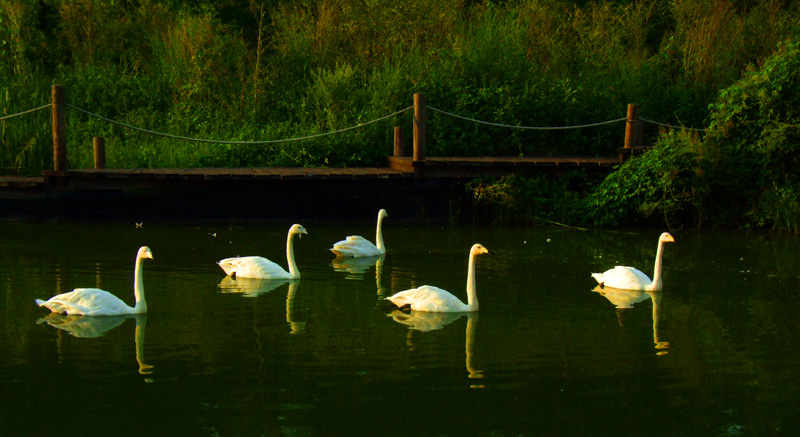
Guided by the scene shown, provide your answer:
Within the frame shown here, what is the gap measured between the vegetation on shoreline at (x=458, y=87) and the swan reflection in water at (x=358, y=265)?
4031 mm

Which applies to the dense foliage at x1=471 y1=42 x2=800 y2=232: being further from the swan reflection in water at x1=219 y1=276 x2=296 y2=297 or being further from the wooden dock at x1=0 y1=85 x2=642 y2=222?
the swan reflection in water at x1=219 y1=276 x2=296 y2=297

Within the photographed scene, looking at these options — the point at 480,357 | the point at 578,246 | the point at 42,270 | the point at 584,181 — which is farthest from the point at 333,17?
the point at 480,357

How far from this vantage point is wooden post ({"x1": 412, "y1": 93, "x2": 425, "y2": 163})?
1728cm

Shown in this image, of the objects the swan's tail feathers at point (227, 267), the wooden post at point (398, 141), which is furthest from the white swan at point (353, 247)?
the wooden post at point (398, 141)

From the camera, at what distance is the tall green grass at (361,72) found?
1906 cm

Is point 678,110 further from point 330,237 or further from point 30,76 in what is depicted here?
point 30,76

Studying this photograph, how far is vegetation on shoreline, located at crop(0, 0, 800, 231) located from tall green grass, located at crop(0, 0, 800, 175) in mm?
41

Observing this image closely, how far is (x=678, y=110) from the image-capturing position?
19812 millimetres

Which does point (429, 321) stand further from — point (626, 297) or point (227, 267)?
point (227, 267)

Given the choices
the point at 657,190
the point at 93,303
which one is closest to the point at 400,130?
the point at 657,190

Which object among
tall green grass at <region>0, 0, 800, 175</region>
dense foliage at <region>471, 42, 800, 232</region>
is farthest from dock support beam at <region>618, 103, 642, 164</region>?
tall green grass at <region>0, 0, 800, 175</region>

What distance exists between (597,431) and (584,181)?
454 inches

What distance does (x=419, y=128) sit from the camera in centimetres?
1750

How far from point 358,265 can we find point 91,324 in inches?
167
